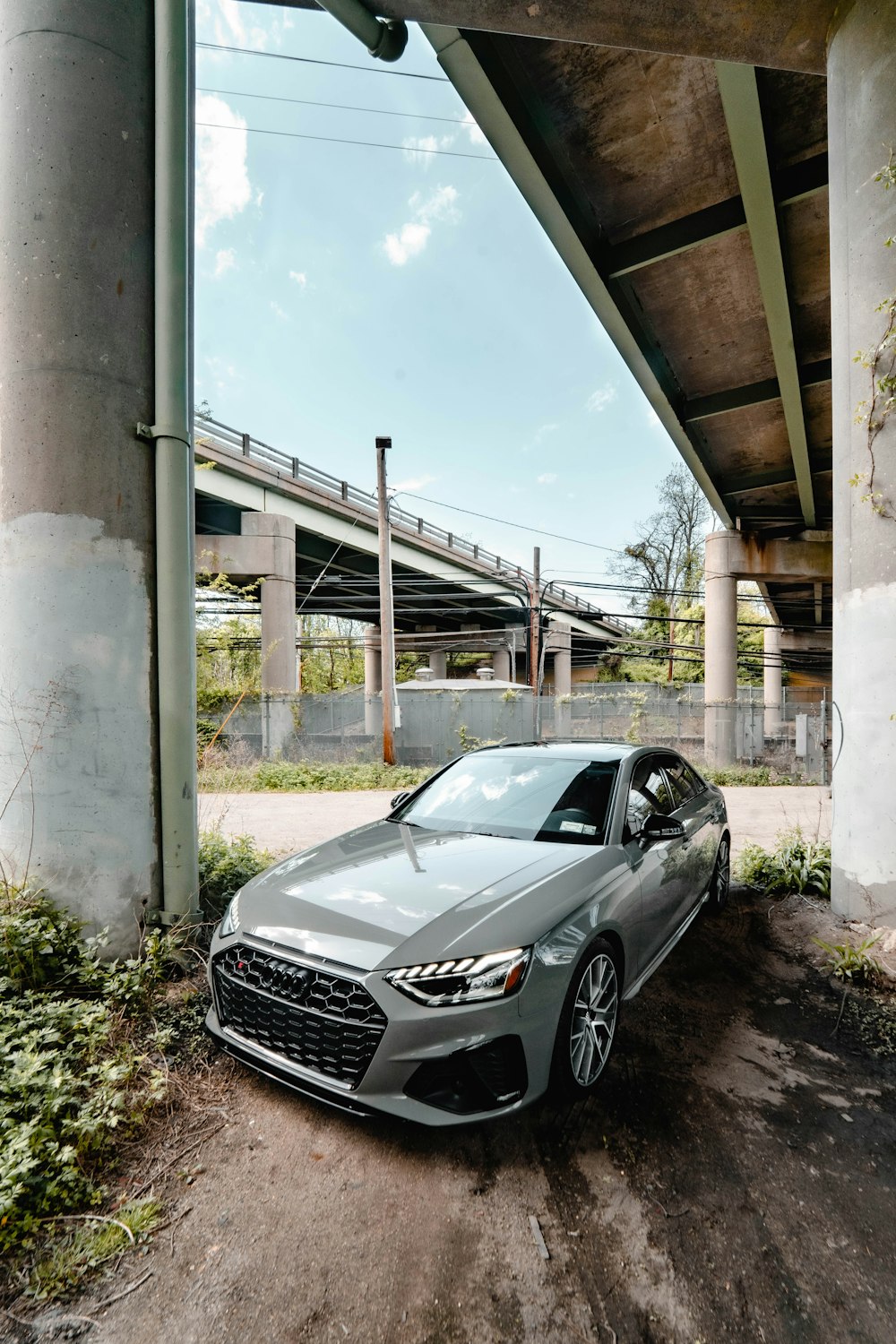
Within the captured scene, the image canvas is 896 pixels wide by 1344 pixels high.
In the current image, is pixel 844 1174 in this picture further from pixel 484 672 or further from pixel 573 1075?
pixel 484 672

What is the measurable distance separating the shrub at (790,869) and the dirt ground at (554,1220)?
7.34 ft

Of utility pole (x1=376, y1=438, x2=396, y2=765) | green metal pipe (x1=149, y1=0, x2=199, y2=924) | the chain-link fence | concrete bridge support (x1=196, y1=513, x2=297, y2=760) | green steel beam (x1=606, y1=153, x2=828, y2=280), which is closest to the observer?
green metal pipe (x1=149, y1=0, x2=199, y2=924)

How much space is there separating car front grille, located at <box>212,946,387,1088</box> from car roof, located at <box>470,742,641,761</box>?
2186 mm

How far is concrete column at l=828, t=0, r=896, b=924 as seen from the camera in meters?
4.08

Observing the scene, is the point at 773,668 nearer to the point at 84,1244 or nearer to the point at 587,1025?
the point at 587,1025

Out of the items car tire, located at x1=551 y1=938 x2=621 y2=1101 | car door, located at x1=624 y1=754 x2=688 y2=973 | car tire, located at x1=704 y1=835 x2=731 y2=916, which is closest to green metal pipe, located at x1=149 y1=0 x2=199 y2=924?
car tire, located at x1=551 y1=938 x2=621 y2=1101

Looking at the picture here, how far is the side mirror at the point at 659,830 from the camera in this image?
3434 mm

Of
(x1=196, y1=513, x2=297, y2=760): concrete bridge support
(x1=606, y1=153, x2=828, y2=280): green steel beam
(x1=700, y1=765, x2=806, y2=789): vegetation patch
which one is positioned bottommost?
(x1=700, y1=765, x2=806, y2=789): vegetation patch

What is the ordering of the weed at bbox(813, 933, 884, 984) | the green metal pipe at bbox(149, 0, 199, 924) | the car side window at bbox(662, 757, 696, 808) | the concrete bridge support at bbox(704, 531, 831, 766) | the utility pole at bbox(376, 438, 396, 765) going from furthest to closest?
1. the concrete bridge support at bbox(704, 531, 831, 766)
2. the utility pole at bbox(376, 438, 396, 765)
3. the car side window at bbox(662, 757, 696, 808)
4. the weed at bbox(813, 933, 884, 984)
5. the green metal pipe at bbox(149, 0, 199, 924)

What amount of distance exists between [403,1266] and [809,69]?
7.29 meters

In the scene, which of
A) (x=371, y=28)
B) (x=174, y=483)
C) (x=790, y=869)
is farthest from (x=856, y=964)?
(x=371, y=28)

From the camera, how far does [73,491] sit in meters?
3.40

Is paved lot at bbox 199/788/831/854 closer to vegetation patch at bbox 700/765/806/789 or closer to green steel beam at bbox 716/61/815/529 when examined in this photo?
vegetation patch at bbox 700/765/806/789

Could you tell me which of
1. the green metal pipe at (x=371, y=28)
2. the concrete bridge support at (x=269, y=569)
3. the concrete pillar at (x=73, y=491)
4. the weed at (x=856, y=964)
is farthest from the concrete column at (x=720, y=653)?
the concrete pillar at (x=73, y=491)
